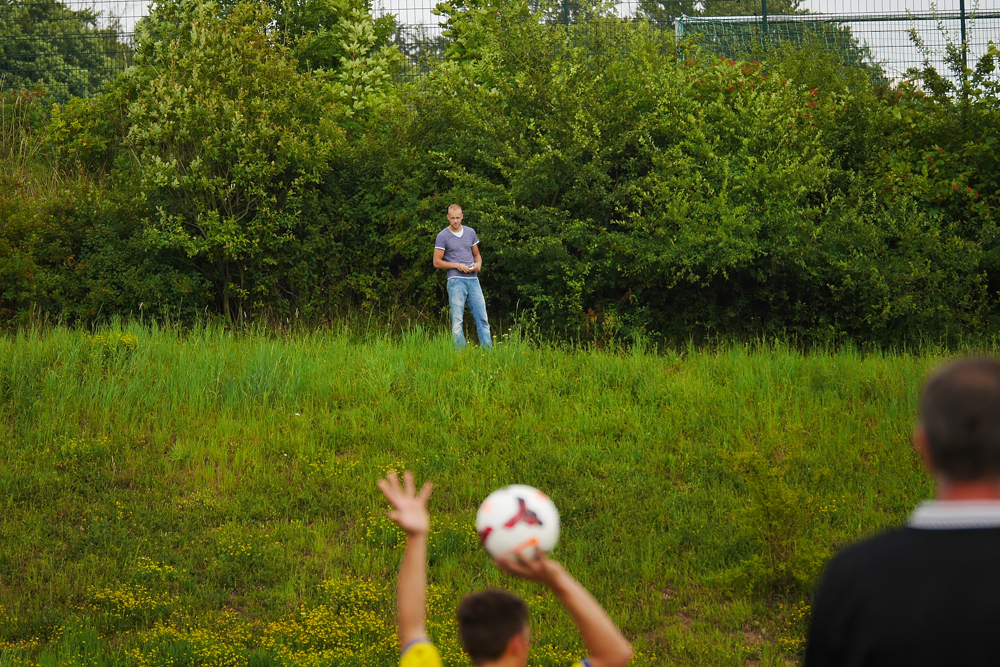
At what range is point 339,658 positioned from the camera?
6.48 m

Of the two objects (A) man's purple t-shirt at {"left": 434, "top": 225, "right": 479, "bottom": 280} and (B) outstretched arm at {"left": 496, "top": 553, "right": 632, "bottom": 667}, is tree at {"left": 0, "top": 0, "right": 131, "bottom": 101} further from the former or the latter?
(B) outstretched arm at {"left": 496, "top": 553, "right": 632, "bottom": 667}

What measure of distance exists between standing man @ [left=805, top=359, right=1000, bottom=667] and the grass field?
505 cm

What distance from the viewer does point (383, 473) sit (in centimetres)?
947

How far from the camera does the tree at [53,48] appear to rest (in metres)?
20.9

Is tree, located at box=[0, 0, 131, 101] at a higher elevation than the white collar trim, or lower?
higher

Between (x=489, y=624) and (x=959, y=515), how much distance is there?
1233 mm

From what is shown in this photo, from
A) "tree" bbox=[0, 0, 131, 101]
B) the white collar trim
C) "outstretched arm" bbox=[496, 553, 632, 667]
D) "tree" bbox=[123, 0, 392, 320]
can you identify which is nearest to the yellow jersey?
"outstretched arm" bbox=[496, 553, 632, 667]

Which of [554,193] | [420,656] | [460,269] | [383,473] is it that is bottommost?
[383,473]

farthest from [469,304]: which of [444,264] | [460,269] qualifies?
[444,264]

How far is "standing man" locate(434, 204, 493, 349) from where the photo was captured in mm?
13445

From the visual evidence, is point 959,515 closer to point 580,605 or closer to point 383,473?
point 580,605

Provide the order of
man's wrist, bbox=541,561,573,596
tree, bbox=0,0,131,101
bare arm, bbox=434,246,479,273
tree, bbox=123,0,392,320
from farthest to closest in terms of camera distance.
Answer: tree, bbox=0,0,131,101 < tree, bbox=123,0,392,320 < bare arm, bbox=434,246,479,273 < man's wrist, bbox=541,561,573,596

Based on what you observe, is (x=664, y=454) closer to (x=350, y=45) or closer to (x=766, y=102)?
(x=766, y=102)

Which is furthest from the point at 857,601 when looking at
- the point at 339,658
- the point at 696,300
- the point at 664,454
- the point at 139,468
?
the point at 696,300
